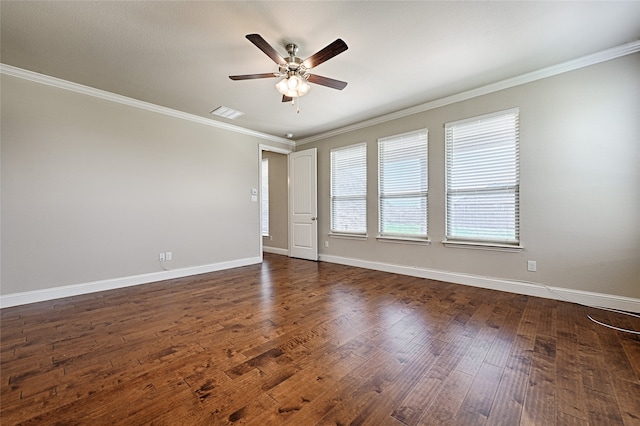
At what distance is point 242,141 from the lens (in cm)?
511

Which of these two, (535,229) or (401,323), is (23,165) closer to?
(401,323)

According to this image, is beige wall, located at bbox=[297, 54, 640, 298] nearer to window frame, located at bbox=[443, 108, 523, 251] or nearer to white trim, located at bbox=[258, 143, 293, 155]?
window frame, located at bbox=[443, 108, 523, 251]

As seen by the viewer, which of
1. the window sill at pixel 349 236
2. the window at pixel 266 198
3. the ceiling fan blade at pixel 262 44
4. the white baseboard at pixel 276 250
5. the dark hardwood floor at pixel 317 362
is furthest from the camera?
the window at pixel 266 198

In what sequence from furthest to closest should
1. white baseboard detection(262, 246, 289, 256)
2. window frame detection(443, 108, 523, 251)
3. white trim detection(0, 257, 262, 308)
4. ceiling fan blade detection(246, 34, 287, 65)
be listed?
white baseboard detection(262, 246, 289, 256) → window frame detection(443, 108, 523, 251) → white trim detection(0, 257, 262, 308) → ceiling fan blade detection(246, 34, 287, 65)

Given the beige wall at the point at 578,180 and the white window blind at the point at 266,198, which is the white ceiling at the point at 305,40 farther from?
the white window blind at the point at 266,198

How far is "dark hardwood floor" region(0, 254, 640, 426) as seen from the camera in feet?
4.43

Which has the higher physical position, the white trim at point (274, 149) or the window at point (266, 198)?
the white trim at point (274, 149)

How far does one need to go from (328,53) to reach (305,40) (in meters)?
0.45

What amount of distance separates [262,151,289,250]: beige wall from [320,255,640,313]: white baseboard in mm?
2600

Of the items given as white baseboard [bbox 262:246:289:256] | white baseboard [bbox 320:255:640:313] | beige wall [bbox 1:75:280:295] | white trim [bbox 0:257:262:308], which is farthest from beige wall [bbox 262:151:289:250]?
white baseboard [bbox 320:255:640:313]

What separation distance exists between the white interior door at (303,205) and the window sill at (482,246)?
2.63 m

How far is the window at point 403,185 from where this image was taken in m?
4.10

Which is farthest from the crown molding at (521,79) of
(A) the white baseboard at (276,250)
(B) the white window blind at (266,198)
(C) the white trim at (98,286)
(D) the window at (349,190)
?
(C) the white trim at (98,286)

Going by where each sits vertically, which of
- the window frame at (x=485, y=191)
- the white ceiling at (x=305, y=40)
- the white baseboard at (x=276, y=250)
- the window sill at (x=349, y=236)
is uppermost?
the white ceiling at (x=305, y=40)
